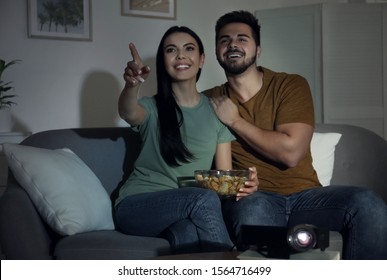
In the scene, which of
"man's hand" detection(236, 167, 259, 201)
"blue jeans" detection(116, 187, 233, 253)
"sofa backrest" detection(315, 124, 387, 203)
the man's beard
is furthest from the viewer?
"sofa backrest" detection(315, 124, 387, 203)

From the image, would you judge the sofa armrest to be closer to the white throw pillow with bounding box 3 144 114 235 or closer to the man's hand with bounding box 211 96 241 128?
the white throw pillow with bounding box 3 144 114 235

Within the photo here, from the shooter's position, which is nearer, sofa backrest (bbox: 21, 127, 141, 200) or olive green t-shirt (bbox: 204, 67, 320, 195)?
olive green t-shirt (bbox: 204, 67, 320, 195)

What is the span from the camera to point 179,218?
2.06 m

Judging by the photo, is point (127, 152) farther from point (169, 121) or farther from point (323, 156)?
point (323, 156)

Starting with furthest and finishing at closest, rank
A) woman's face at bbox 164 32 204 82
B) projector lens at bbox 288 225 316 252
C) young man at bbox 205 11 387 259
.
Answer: woman's face at bbox 164 32 204 82 → young man at bbox 205 11 387 259 → projector lens at bbox 288 225 316 252

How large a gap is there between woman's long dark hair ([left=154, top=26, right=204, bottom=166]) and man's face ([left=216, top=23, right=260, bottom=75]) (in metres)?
0.14

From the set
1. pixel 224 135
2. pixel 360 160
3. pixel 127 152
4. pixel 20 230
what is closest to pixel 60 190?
pixel 20 230

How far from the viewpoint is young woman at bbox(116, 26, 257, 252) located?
2000mm

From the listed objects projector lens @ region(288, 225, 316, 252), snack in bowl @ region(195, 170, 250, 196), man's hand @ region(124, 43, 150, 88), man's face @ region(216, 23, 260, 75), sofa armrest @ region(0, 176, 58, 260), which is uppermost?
man's face @ region(216, 23, 260, 75)

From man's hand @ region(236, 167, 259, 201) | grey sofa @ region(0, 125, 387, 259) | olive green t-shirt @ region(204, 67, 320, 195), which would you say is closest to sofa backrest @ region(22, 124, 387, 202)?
grey sofa @ region(0, 125, 387, 259)

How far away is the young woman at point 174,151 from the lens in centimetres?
200

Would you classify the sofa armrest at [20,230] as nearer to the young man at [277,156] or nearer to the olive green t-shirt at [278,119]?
the young man at [277,156]

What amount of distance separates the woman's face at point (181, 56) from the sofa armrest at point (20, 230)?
70cm
